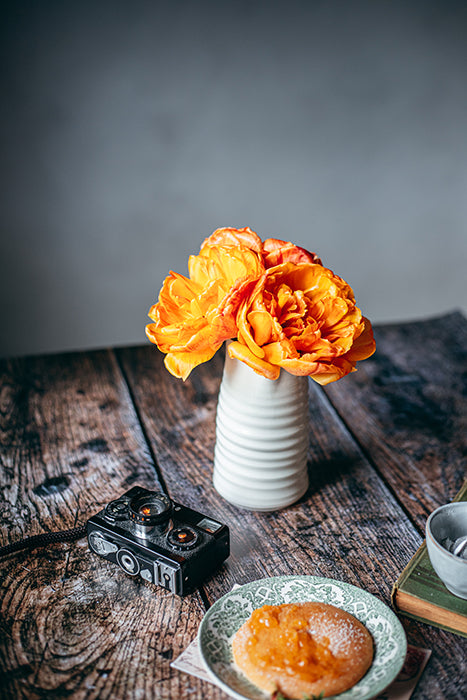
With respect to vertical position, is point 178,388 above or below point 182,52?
below

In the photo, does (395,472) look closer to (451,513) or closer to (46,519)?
(451,513)

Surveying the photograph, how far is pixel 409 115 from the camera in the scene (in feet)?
6.93

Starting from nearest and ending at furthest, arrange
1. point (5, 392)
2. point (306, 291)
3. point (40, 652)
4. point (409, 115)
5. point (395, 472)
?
point (40, 652), point (306, 291), point (395, 472), point (5, 392), point (409, 115)

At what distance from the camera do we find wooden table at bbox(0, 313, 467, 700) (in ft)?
2.32

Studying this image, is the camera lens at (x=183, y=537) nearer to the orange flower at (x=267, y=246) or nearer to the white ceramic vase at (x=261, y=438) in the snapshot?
the white ceramic vase at (x=261, y=438)

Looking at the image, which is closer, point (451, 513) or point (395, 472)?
point (451, 513)

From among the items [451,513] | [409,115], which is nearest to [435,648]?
[451,513]

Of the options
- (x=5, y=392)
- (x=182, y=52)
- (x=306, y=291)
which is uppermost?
(x=182, y=52)

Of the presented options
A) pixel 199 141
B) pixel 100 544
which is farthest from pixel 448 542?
pixel 199 141

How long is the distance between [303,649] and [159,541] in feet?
0.70

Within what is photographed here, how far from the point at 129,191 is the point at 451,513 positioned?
143 centimetres

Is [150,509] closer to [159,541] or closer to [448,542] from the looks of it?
[159,541]

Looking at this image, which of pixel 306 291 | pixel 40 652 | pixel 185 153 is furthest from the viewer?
pixel 185 153

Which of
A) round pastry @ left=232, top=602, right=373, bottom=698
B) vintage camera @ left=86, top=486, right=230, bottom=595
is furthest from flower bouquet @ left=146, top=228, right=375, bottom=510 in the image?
round pastry @ left=232, top=602, right=373, bottom=698
